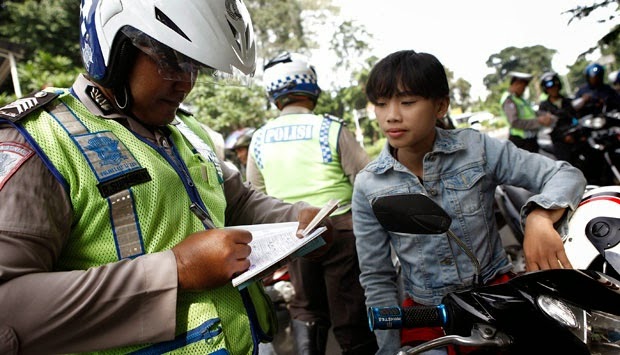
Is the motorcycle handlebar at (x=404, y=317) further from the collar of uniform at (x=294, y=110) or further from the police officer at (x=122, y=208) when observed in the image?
the collar of uniform at (x=294, y=110)

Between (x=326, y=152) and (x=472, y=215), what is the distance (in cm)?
125

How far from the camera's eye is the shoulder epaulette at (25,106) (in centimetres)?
101

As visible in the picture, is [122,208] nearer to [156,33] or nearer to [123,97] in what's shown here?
[123,97]

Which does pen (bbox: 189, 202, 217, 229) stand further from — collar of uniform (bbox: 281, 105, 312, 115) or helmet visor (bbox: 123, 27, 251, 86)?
collar of uniform (bbox: 281, 105, 312, 115)

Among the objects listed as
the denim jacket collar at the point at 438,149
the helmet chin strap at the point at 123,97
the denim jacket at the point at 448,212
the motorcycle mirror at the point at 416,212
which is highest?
the helmet chin strap at the point at 123,97

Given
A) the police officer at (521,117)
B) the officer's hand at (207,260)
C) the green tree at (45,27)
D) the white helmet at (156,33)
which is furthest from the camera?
the green tree at (45,27)

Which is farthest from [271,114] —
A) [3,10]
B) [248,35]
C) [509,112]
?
[248,35]

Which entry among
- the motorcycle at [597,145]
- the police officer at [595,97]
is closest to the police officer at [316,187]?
the motorcycle at [597,145]

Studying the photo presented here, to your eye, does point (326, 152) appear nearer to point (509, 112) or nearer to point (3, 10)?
point (509, 112)

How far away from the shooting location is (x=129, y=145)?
114cm

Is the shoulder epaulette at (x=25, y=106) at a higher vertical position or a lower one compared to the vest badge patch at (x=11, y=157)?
higher

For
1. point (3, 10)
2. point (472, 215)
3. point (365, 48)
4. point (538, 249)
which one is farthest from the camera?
point (365, 48)

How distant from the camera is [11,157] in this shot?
0.96m

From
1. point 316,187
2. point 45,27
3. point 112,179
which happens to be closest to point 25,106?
point 112,179
